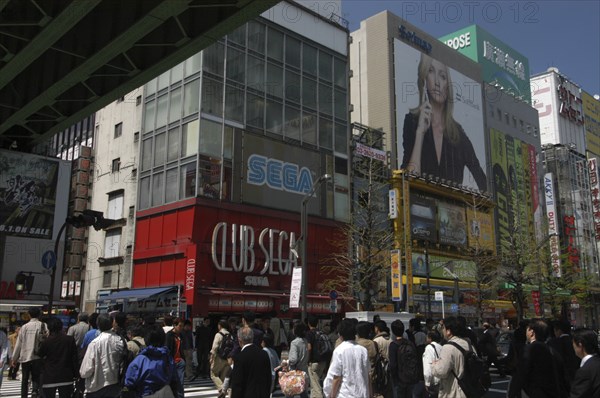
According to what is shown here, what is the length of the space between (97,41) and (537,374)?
44.7ft

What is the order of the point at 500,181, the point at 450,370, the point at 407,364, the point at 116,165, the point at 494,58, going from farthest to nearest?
the point at 494,58 < the point at 500,181 < the point at 116,165 < the point at 407,364 < the point at 450,370

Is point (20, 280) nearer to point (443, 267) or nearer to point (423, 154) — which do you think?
point (443, 267)

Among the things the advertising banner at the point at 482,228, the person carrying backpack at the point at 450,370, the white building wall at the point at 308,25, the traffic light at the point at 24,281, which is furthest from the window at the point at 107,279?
the advertising banner at the point at 482,228

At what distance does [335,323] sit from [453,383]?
657 cm

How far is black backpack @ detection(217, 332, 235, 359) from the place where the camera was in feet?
35.3

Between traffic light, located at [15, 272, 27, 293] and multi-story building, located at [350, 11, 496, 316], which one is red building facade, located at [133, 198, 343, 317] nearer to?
traffic light, located at [15, 272, 27, 293]

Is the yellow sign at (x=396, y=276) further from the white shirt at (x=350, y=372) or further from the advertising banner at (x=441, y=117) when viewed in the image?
the white shirt at (x=350, y=372)

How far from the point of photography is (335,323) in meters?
13.6

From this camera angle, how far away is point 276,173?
33.8m

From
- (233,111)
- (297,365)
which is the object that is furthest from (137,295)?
(297,365)

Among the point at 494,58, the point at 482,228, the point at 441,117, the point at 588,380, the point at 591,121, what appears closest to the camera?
the point at 588,380

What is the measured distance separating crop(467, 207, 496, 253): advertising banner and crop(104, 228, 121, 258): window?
31.1m

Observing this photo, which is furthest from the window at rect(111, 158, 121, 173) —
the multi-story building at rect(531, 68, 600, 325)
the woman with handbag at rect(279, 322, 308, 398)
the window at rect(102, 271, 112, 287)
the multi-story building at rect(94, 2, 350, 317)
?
the multi-story building at rect(531, 68, 600, 325)

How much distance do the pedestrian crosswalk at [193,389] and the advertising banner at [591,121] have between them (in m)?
80.6
